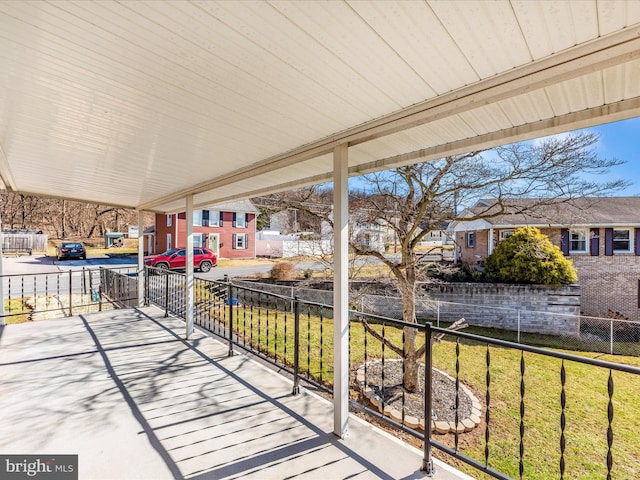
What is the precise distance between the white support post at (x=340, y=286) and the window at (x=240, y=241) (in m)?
19.6

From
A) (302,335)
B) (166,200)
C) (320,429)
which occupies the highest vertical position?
(166,200)

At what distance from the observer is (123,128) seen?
2355 millimetres

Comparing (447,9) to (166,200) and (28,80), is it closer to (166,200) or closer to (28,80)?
(28,80)

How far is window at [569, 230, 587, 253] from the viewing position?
1166cm

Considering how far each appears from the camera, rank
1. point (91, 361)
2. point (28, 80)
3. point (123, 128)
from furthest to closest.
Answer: point (91, 361), point (123, 128), point (28, 80)

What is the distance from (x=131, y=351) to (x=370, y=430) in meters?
3.22

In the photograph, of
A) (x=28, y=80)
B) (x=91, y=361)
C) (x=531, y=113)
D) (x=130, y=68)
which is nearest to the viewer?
(x=130, y=68)

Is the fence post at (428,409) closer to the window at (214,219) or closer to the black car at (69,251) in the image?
the window at (214,219)

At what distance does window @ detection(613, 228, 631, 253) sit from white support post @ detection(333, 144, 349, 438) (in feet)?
45.4

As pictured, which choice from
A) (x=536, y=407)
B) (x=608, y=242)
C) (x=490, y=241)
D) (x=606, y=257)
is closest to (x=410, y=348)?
(x=536, y=407)

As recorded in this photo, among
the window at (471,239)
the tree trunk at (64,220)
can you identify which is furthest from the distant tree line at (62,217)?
the window at (471,239)

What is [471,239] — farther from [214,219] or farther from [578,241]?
[214,219]

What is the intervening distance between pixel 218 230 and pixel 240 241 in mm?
1711

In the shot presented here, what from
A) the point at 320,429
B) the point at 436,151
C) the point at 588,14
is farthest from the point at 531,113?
the point at 320,429
